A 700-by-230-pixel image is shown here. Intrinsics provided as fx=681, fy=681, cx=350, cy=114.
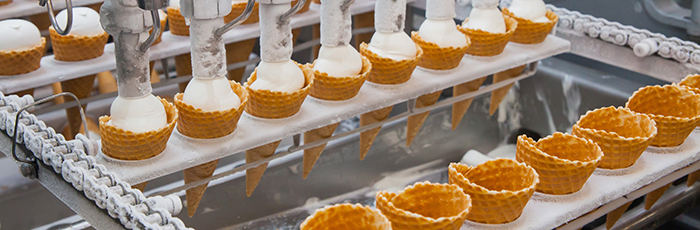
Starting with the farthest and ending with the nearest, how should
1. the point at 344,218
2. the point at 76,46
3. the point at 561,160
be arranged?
the point at 76,46 → the point at 561,160 → the point at 344,218

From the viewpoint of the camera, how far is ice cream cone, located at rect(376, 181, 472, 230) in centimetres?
84

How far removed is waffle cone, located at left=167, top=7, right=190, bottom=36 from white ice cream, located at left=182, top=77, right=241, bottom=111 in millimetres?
567

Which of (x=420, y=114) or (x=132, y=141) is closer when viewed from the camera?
(x=132, y=141)

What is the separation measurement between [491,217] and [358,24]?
1.35 metres

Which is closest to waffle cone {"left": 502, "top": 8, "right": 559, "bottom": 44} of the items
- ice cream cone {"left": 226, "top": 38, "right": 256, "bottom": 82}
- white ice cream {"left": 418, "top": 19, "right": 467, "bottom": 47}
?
white ice cream {"left": 418, "top": 19, "right": 467, "bottom": 47}

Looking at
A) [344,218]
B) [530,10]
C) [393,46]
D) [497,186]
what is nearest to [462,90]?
[530,10]

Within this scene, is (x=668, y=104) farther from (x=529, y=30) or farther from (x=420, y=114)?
(x=420, y=114)

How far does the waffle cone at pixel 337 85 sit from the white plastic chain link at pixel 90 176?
357mm

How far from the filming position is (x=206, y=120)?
105cm

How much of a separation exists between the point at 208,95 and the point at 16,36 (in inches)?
19.8

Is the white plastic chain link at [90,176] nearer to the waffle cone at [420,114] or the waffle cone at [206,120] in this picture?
the waffle cone at [206,120]

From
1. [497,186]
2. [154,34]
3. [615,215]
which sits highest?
[154,34]

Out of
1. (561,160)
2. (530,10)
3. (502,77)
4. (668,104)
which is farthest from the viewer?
(502,77)

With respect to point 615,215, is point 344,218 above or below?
Answer: above
